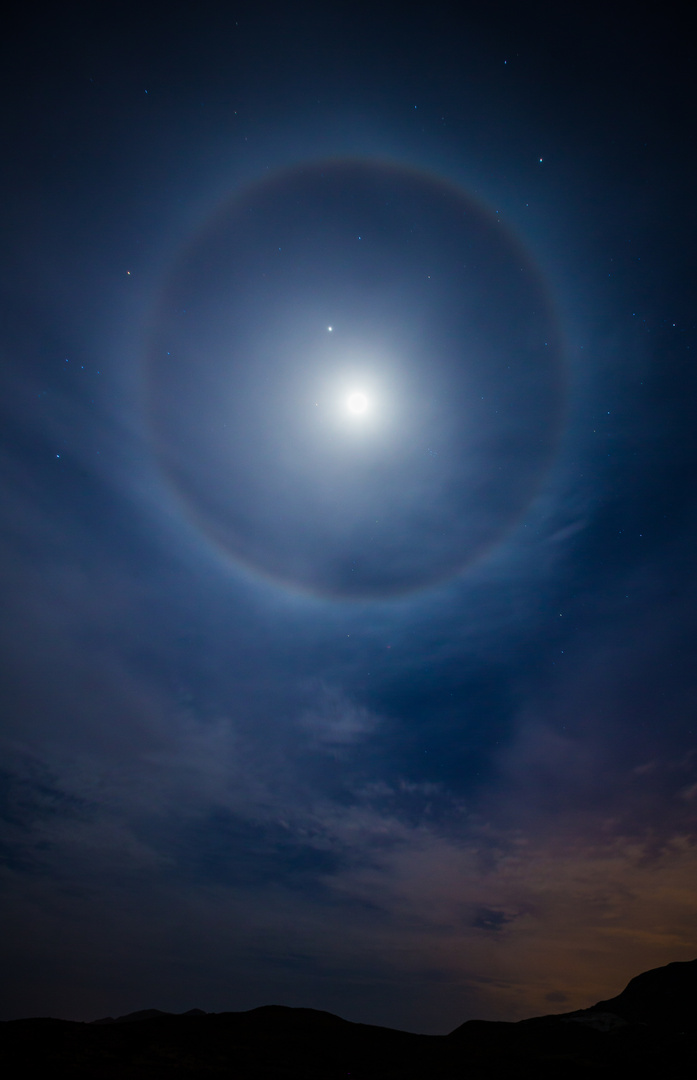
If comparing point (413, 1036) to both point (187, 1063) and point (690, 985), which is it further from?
point (690, 985)

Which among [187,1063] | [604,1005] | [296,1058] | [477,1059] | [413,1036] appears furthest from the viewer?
[604,1005]

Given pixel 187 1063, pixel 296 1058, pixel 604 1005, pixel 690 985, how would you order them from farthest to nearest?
pixel 604 1005 → pixel 690 985 → pixel 296 1058 → pixel 187 1063

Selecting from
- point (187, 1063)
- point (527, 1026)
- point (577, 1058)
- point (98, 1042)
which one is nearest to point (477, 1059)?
point (577, 1058)

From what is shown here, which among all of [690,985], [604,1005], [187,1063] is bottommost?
[604,1005]

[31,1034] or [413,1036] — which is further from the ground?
[31,1034]

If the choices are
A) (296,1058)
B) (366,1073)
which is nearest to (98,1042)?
(296,1058)

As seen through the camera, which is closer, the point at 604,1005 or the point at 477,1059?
the point at 477,1059
